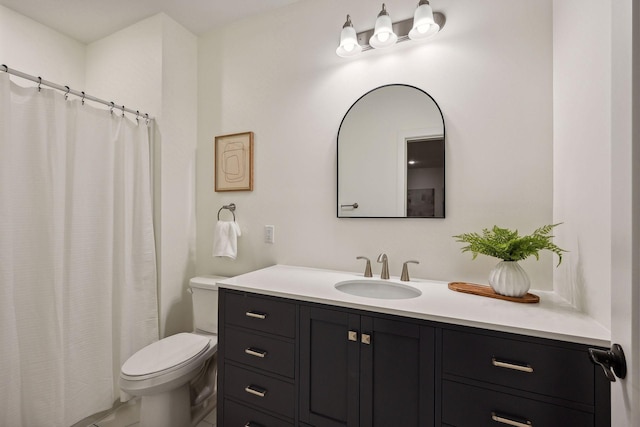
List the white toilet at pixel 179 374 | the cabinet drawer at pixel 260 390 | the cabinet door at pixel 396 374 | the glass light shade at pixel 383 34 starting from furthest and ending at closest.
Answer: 1. the glass light shade at pixel 383 34
2. the white toilet at pixel 179 374
3. the cabinet drawer at pixel 260 390
4. the cabinet door at pixel 396 374

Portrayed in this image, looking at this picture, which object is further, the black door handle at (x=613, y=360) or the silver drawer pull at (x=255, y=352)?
the silver drawer pull at (x=255, y=352)

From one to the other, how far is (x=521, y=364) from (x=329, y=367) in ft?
2.23

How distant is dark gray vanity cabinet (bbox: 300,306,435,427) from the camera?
1.02 m

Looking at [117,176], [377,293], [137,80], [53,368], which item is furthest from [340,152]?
[53,368]

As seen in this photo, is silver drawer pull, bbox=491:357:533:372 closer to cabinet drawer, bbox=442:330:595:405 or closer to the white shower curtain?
cabinet drawer, bbox=442:330:595:405

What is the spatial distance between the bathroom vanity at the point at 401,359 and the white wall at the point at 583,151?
5.4 inches

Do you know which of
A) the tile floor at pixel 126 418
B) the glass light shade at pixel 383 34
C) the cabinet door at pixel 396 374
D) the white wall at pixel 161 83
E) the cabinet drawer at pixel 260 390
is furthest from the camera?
the white wall at pixel 161 83

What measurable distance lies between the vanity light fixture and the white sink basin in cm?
129

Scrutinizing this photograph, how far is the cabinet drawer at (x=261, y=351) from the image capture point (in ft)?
4.11

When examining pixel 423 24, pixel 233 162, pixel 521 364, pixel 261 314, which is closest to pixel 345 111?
pixel 423 24

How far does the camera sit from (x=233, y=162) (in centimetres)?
206

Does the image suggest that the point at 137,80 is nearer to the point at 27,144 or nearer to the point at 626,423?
the point at 27,144

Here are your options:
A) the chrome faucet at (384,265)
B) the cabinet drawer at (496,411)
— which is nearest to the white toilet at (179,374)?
the chrome faucet at (384,265)

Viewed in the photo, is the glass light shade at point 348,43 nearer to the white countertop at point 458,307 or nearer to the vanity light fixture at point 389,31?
the vanity light fixture at point 389,31
